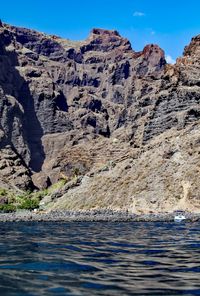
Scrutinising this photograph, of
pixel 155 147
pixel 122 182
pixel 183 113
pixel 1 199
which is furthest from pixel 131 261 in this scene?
pixel 1 199

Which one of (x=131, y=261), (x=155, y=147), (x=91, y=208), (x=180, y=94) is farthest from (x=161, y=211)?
(x=131, y=261)

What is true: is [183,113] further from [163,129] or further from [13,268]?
[13,268]

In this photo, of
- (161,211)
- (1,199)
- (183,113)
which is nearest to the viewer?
(161,211)

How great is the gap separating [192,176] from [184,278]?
10954 centimetres

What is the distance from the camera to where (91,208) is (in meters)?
134

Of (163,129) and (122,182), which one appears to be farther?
(163,129)

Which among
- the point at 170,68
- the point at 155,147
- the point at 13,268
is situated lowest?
the point at 13,268

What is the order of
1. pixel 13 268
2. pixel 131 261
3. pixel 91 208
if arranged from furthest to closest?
pixel 91 208
pixel 131 261
pixel 13 268

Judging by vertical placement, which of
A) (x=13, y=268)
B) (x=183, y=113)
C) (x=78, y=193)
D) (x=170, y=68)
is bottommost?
(x=13, y=268)

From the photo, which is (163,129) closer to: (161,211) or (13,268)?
(161,211)

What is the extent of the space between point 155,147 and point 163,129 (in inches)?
642

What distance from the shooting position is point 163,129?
164 m

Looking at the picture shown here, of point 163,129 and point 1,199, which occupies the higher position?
point 163,129

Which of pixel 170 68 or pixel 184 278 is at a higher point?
pixel 170 68
